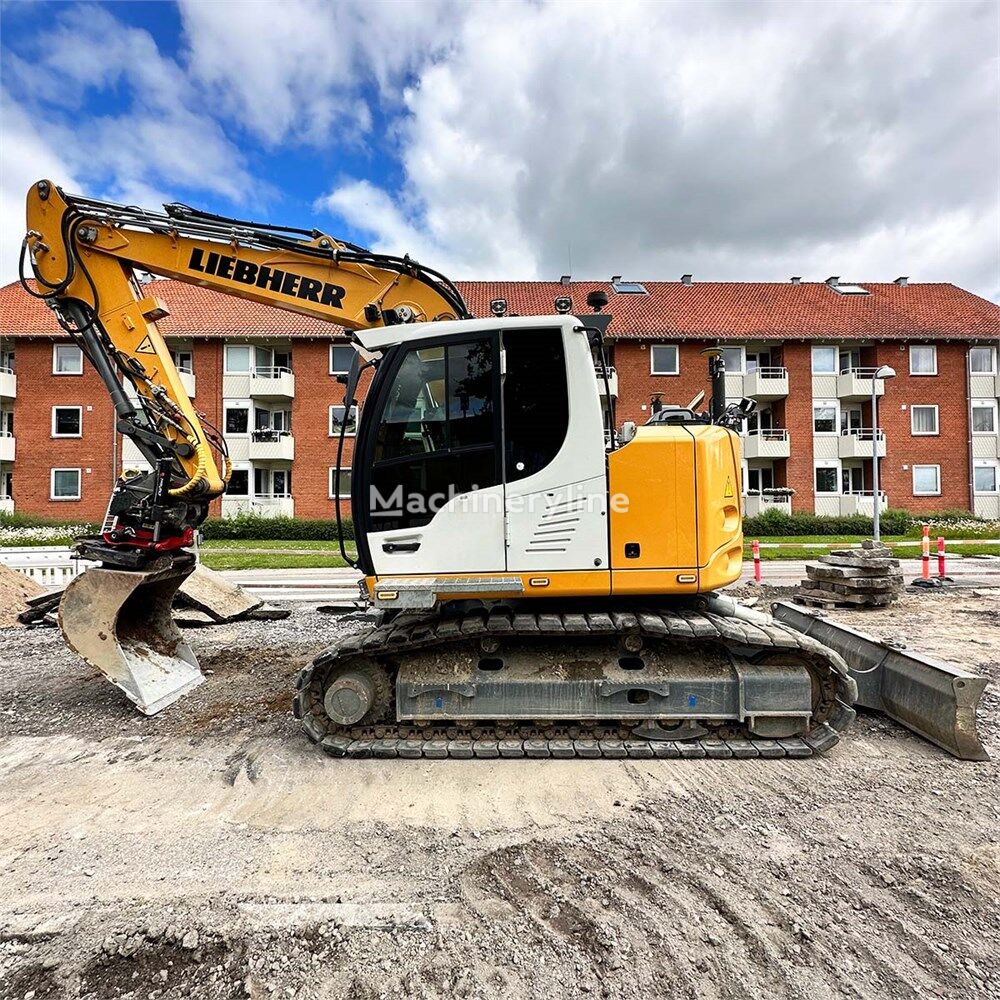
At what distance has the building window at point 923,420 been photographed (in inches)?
1136

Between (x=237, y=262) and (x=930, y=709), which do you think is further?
(x=237, y=262)

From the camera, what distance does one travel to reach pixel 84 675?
5.99 metres

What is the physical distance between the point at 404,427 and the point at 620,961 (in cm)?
328

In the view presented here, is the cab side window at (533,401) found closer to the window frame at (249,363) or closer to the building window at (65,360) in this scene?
the window frame at (249,363)

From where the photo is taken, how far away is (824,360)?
94.6 feet

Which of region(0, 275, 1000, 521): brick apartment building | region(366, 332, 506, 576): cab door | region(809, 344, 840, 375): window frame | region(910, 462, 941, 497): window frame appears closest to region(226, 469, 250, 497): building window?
region(0, 275, 1000, 521): brick apartment building

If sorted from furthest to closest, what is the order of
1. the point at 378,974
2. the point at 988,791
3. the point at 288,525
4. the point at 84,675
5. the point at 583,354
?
the point at 288,525 < the point at 84,675 < the point at 583,354 < the point at 988,791 < the point at 378,974

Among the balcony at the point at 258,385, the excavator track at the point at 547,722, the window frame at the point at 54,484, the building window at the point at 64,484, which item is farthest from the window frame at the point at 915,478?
the building window at the point at 64,484

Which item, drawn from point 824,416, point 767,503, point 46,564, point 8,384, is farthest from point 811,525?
point 8,384

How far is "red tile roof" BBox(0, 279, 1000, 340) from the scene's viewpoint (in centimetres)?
2705

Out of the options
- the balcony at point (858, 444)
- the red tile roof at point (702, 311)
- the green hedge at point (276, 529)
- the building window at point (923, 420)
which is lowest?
the green hedge at point (276, 529)

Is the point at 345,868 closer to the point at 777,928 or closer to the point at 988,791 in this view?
the point at 777,928

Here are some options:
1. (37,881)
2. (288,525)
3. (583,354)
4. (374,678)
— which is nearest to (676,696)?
(374,678)

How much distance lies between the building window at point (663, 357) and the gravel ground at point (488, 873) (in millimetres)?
25720
